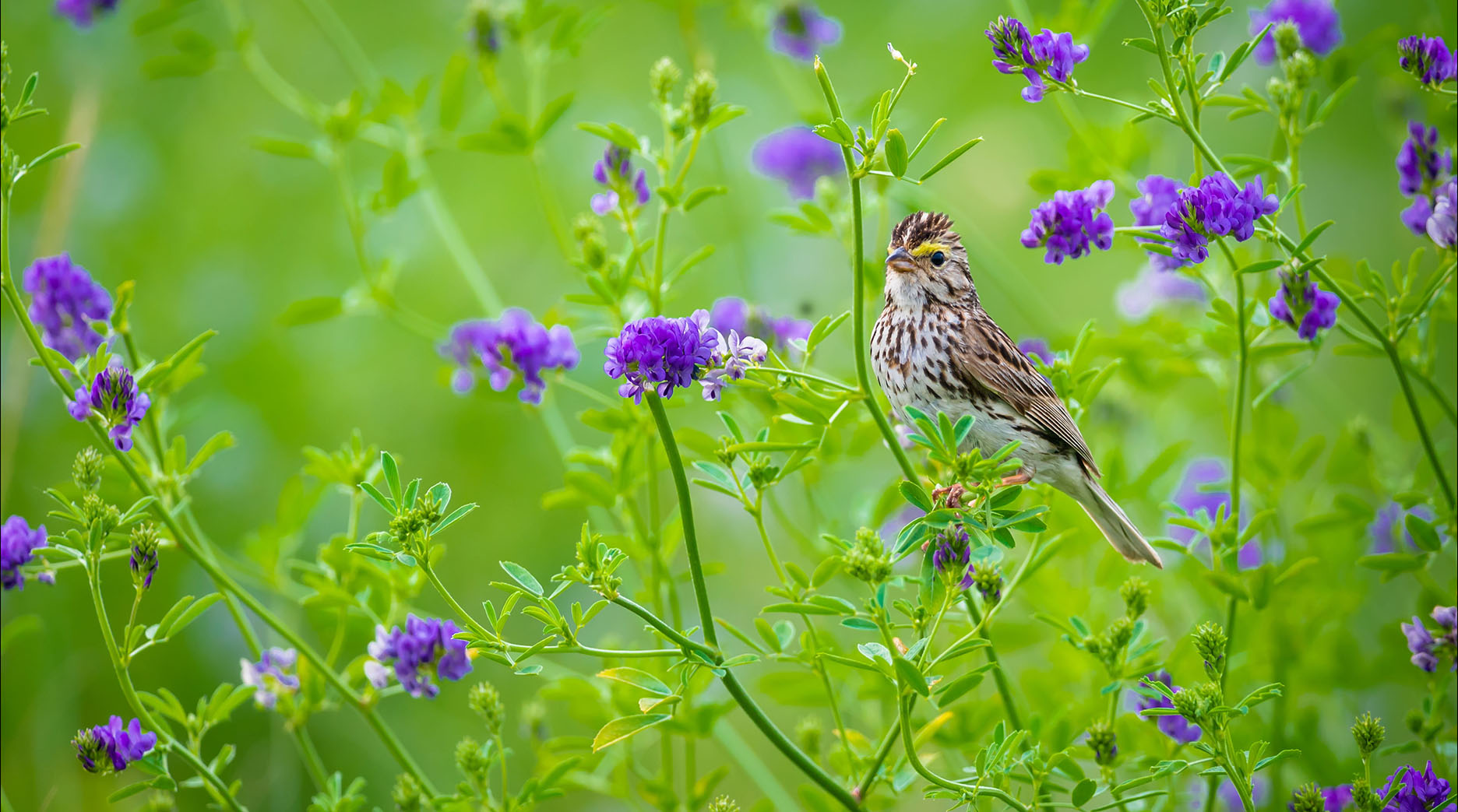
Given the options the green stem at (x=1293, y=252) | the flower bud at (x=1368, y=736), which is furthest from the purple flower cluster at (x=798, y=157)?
the flower bud at (x=1368, y=736)

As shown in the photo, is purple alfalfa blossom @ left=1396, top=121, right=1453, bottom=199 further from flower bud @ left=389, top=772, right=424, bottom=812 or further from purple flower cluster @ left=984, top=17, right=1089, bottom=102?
flower bud @ left=389, top=772, right=424, bottom=812

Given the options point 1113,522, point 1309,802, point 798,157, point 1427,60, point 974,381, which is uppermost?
point 1427,60

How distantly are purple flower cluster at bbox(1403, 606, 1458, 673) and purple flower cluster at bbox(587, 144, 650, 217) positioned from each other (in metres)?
1.92

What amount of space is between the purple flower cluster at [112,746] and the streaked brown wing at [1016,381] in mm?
1825

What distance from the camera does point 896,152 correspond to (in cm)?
188

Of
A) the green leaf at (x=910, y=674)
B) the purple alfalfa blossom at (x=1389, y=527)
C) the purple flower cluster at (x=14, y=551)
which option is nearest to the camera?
the green leaf at (x=910, y=674)

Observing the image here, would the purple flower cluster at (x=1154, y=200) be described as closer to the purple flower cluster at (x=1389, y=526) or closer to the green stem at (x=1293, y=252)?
the green stem at (x=1293, y=252)

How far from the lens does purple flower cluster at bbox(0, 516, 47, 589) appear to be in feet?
7.05

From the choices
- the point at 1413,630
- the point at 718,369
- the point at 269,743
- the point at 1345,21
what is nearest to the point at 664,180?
the point at 718,369

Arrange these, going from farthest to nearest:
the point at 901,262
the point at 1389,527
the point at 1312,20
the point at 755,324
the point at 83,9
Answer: the point at 83,9 → the point at 1389,527 → the point at 755,324 → the point at 1312,20 → the point at 901,262

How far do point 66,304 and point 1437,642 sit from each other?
2955 millimetres

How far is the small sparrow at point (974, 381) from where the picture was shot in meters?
2.46

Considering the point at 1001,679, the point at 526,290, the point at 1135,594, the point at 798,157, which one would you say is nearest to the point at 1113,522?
the point at 1135,594

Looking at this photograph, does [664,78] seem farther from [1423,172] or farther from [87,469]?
[1423,172]
